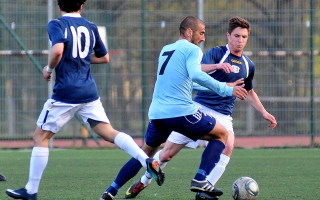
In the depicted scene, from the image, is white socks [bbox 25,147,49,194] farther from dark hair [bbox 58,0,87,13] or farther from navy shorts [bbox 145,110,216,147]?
dark hair [bbox 58,0,87,13]

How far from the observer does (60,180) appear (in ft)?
29.0

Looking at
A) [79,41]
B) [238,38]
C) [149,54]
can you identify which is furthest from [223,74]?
[149,54]

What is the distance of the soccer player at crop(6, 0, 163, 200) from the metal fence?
7919 mm

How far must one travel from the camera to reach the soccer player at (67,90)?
6.40m

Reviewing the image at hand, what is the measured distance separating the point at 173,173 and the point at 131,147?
126 inches

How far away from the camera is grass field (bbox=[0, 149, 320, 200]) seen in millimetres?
7498

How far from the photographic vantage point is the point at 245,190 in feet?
22.6

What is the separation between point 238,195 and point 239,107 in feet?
26.1

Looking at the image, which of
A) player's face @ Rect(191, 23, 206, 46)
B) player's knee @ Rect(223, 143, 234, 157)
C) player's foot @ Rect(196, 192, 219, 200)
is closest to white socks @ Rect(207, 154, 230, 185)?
player's knee @ Rect(223, 143, 234, 157)

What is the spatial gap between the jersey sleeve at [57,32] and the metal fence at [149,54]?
808 cm

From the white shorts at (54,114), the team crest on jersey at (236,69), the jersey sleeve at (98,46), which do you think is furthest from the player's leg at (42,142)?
the team crest on jersey at (236,69)

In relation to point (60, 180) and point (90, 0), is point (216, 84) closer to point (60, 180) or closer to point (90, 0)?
point (60, 180)

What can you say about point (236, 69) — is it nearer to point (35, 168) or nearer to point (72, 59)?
point (72, 59)

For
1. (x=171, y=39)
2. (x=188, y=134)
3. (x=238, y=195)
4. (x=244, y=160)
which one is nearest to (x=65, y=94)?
(x=188, y=134)
